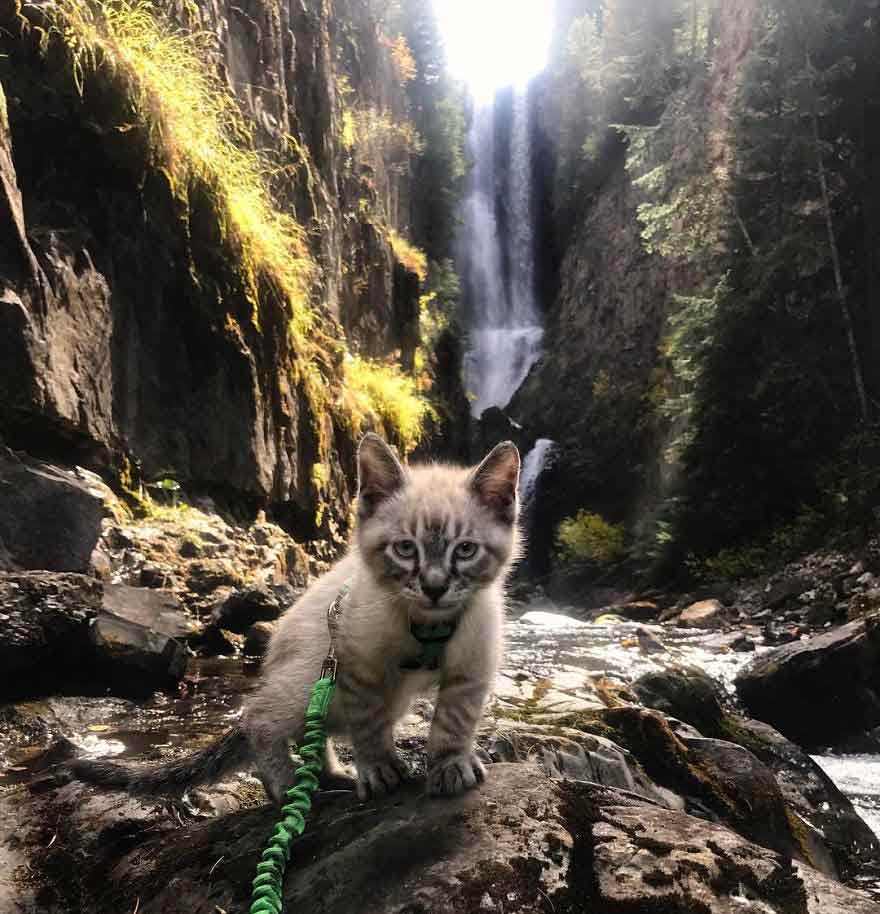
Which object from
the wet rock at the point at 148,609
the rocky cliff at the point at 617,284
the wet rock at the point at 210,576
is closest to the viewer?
the wet rock at the point at 148,609

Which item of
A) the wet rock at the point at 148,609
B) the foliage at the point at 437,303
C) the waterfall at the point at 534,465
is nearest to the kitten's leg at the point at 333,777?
the wet rock at the point at 148,609

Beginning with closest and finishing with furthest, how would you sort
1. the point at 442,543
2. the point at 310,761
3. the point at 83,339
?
the point at 310,761 < the point at 442,543 < the point at 83,339

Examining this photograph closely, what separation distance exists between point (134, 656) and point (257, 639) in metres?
1.79

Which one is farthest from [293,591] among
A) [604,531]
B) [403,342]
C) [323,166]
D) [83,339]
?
[604,531]

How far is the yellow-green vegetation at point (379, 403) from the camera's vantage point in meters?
14.4

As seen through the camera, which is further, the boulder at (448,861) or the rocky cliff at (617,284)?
the rocky cliff at (617,284)

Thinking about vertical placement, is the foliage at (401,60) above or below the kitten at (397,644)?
above

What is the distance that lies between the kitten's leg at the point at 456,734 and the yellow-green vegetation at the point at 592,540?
22803 millimetres

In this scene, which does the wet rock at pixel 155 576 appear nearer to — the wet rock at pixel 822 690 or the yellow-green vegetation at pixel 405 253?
the wet rock at pixel 822 690

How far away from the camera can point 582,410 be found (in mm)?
31891

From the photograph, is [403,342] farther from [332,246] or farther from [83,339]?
[83,339]

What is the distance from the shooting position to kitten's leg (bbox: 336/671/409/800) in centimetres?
228

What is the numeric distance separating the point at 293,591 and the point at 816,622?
25.3ft

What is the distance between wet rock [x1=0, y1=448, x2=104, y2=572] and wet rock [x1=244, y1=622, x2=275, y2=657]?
A: 1661 millimetres
